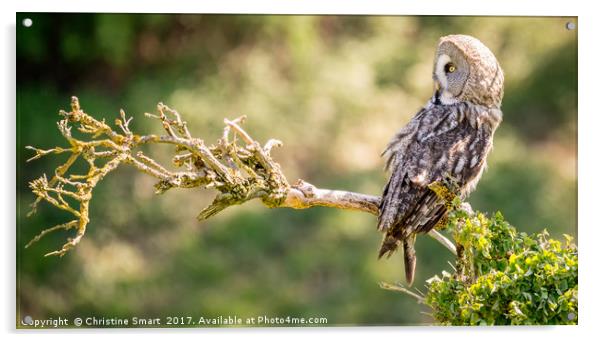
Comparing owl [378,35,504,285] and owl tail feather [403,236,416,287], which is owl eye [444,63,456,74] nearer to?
owl [378,35,504,285]

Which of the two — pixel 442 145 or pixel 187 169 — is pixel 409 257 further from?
pixel 187 169

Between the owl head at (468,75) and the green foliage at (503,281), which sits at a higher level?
the owl head at (468,75)

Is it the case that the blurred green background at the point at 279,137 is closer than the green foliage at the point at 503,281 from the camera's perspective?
No

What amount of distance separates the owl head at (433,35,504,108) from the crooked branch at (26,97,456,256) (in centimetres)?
70

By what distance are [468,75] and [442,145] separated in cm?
38

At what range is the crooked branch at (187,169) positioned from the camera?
2.54 meters

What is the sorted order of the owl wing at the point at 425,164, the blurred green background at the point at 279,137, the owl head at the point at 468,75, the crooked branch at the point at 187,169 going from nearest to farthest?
the crooked branch at the point at 187,169, the owl wing at the point at 425,164, the owl head at the point at 468,75, the blurred green background at the point at 279,137

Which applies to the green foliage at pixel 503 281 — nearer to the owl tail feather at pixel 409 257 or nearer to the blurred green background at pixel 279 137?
the owl tail feather at pixel 409 257

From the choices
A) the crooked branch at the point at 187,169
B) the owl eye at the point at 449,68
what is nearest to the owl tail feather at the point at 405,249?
the crooked branch at the point at 187,169

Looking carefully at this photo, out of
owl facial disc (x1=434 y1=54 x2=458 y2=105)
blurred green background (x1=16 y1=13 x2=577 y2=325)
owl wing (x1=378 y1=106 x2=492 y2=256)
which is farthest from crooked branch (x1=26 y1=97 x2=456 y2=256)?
blurred green background (x1=16 y1=13 x2=577 y2=325)

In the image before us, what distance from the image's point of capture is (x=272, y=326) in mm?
3430

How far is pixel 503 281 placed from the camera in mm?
2578

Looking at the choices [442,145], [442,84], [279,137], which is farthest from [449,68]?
[279,137]

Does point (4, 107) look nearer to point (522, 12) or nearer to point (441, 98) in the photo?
point (441, 98)
